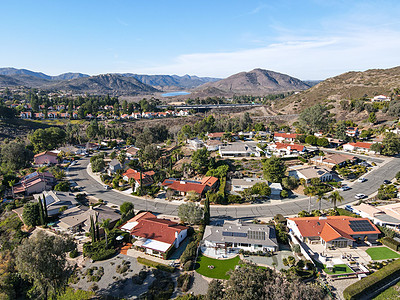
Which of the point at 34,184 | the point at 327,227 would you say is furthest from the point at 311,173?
the point at 34,184

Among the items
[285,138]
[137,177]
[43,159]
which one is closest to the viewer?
[137,177]

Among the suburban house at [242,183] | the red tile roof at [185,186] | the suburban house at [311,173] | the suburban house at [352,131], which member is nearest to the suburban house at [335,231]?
the suburban house at [242,183]

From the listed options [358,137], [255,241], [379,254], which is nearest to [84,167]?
[255,241]

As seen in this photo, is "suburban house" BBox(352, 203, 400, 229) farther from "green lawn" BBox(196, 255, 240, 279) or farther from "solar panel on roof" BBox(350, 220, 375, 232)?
"green lawn" BBox(196, 255, 240, 279)

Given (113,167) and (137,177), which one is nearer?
(137,177)

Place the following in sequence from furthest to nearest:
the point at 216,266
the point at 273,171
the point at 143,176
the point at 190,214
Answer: the point at 143,176 < the point at 273,171 < the point at 190,214 < the point at 216,266

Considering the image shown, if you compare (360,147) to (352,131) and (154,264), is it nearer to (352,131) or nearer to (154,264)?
(352,131)

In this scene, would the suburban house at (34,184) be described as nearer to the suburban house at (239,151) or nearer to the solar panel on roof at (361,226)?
the suburban house at (239,151)
